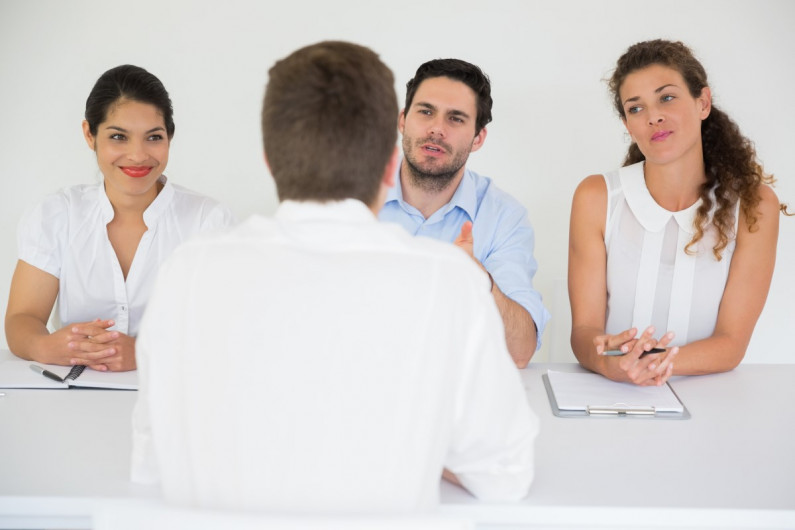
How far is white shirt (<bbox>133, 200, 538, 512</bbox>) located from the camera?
114 centimetres

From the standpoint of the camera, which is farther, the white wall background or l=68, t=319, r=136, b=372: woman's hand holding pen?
the white wall background

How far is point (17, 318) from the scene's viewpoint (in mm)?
2422

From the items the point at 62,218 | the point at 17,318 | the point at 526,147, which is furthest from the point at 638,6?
the point at 17,318

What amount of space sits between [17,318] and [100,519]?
1.53 meters

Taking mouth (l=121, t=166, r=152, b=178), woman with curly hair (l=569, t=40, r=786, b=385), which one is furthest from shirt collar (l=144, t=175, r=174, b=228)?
woman with curly hair (l=569, t=40, r=786, b=385)

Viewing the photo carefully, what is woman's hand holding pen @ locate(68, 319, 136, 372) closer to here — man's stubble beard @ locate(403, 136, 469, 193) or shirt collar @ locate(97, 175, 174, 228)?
shirt collar @ locate(97, 175, 174, 228)

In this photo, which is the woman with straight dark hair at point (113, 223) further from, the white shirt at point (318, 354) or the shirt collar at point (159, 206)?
the white shirt at point (318, 354)

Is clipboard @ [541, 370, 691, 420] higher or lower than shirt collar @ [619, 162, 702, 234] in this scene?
lower

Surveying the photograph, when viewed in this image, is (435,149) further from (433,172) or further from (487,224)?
(487,224)

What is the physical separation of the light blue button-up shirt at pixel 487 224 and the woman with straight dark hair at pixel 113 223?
634 mm

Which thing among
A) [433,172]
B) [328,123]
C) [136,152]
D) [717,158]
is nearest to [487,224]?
[433,172]

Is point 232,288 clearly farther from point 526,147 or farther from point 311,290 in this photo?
point 526,147

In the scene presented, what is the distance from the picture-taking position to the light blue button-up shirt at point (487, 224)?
2.64 metres

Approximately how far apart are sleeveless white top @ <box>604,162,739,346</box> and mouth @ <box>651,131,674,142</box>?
16 centimetres
